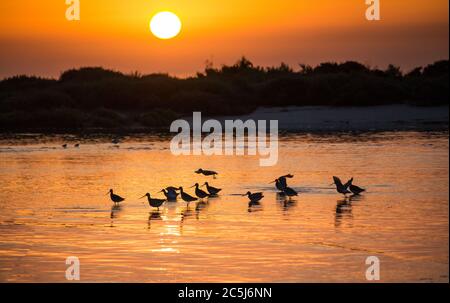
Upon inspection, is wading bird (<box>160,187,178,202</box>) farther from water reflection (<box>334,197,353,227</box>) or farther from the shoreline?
the shoreline

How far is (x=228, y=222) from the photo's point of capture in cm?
1558

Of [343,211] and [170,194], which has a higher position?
[170,194]

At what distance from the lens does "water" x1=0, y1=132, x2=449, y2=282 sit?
1186cm

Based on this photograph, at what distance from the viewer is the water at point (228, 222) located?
1186cm

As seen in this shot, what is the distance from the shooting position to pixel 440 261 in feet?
39.6

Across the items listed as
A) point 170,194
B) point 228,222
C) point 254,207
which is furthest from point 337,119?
point 228,222

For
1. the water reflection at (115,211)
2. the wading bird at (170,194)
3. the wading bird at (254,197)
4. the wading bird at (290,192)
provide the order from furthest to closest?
the wading bird at (170,194) < the wading bird at (290,192) < the wading bird at (254,197) < the water reflection at (115,211)

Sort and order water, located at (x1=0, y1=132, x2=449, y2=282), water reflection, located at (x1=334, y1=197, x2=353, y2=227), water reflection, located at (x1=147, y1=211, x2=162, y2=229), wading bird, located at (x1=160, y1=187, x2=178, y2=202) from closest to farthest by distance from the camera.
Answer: water, located at (x1=0, y1=132, x2=449, y2=282)
water reflection, located at (x1=334, y1=197, x2=353, y2=227)
water reflection, located at (x1=147, y1=211, x2=162, y2=229)
wading bird, located at (x1=160, y1=187, x2=178, y2=202)

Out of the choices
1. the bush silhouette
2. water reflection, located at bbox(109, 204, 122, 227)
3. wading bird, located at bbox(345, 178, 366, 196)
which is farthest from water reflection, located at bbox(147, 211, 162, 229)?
the bush silhouette

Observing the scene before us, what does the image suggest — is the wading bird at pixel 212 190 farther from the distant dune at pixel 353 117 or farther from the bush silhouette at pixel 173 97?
the bush silhouette at pixel 173 97

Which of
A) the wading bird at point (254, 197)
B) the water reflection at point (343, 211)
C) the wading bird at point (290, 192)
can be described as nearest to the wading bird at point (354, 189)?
the water reflection at point (343, 211)

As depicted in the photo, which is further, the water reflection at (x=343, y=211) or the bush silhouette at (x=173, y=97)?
the bush silhouette at (x=173, y=97)

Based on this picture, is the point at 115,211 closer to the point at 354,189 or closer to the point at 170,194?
the point at 170,194
